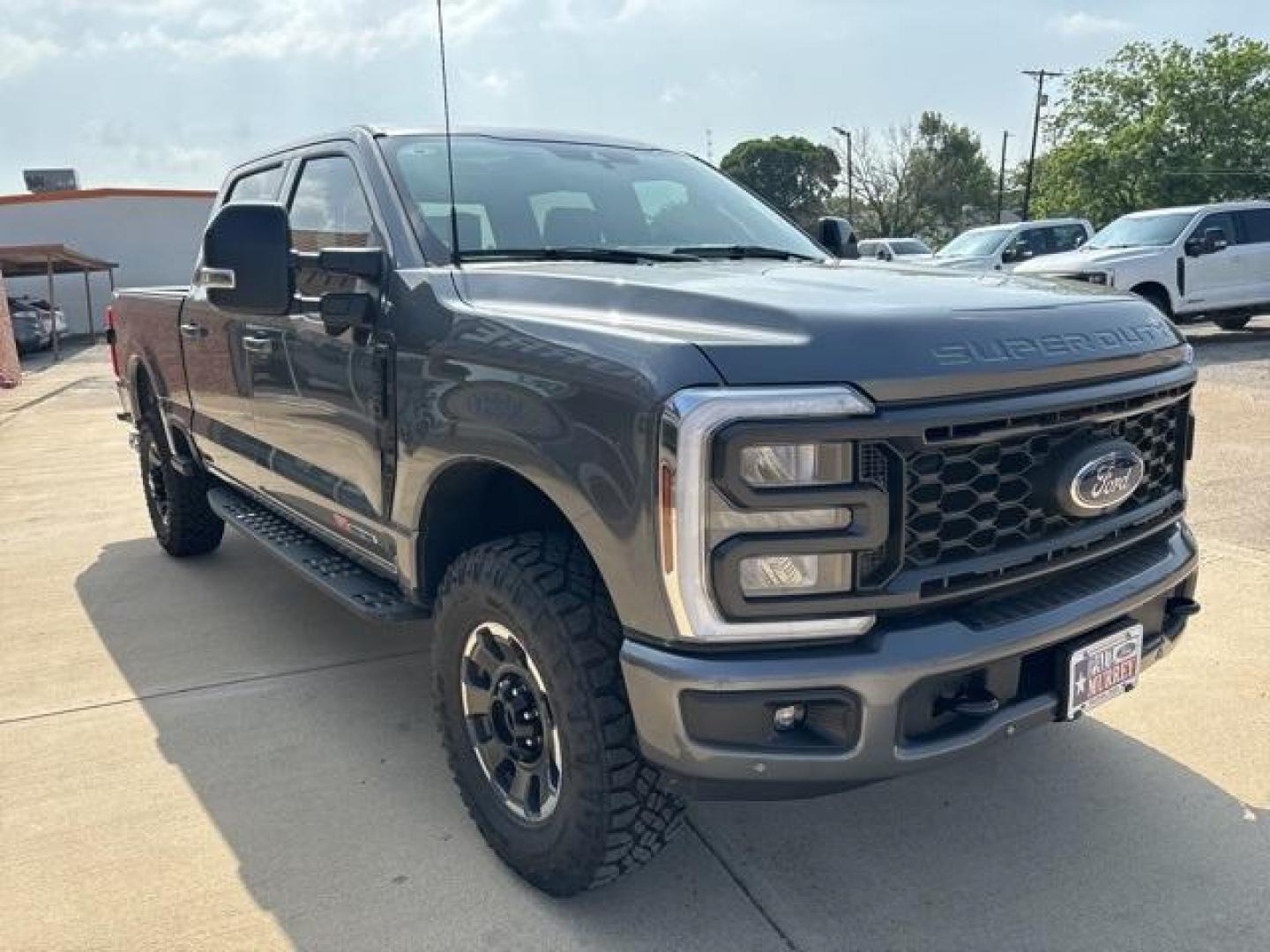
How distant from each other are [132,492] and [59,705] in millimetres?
4280

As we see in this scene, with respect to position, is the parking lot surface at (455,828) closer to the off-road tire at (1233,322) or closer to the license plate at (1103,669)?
the license plate at (1103,669)

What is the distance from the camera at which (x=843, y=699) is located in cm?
199

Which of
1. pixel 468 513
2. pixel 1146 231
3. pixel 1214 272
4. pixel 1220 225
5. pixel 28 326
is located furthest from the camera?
pixel 28 326

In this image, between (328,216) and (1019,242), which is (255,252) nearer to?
(328,216)

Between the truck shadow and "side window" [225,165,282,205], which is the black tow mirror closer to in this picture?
"side window" [225,165,282,205]

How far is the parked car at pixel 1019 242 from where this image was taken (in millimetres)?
16875

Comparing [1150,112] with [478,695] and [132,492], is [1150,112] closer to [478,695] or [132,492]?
[132,492]

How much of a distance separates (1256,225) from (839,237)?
12.6 meters

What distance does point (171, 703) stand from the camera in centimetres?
377

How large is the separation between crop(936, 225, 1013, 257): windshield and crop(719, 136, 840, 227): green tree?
170ft

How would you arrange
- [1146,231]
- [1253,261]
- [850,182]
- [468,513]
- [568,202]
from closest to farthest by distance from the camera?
1. [468,513]
2. [568,202]
3. [1253,261]
4. [1146,231]
5. [850,182]

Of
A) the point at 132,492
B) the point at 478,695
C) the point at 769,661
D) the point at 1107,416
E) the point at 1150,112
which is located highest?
the point at 1150,112

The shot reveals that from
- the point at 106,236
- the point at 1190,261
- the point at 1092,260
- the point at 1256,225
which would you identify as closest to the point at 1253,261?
the point at 1256,225

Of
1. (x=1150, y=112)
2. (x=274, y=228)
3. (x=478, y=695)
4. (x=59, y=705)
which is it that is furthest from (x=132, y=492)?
(x=1150, y=112)
